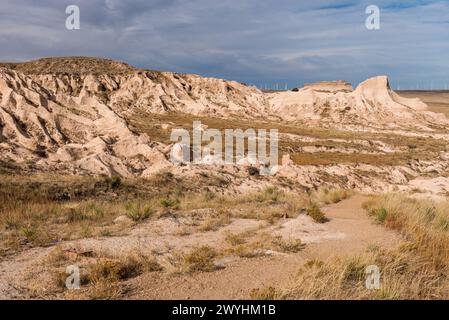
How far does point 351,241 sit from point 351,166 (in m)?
21.1

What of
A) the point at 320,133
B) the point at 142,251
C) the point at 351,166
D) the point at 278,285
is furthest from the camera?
the point at 320,133

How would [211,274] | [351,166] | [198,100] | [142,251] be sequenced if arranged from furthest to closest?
[198,100], [351,166], [142,251], [211,274]

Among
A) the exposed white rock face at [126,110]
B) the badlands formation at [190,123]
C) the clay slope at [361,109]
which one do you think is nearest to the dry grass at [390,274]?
the badlands formation at [190,123]

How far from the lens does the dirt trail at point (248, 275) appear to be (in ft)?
18.6

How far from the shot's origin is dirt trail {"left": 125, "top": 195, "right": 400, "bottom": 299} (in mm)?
5664

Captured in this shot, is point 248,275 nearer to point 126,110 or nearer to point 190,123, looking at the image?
point 190,123

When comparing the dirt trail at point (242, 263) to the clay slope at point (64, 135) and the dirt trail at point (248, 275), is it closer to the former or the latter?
the dirt trail at point (248, 275)

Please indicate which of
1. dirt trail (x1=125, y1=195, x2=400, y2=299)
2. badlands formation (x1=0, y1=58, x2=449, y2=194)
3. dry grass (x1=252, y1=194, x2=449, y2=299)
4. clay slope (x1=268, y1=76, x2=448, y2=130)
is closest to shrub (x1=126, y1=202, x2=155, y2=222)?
dirt trail (x1=125, y1=195, x2=400, y2=299)

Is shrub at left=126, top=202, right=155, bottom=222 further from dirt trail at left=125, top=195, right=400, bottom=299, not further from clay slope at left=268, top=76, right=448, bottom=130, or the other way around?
clay slope at left=268, top=76, right=448, bottom=130

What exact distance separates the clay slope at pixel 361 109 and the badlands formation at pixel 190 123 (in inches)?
5.7
